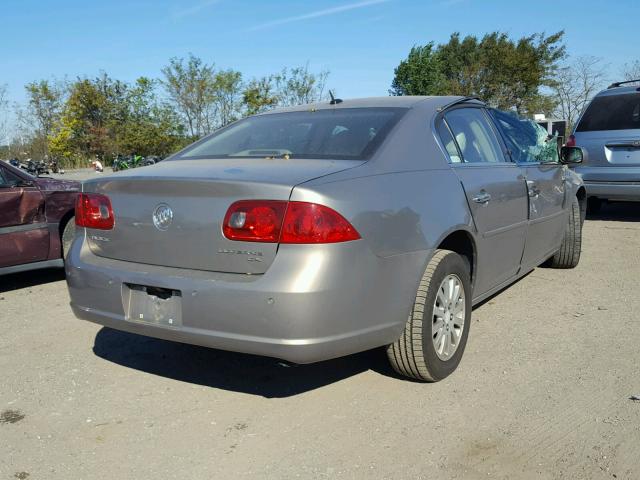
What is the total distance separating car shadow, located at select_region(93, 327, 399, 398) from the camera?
11.1ft

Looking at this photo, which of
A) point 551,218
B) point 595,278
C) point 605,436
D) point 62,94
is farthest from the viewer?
point 62,94

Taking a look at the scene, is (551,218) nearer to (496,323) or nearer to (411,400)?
(496,323)

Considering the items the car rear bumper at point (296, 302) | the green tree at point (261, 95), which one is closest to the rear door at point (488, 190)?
the car rear bumper at point (296, 302)

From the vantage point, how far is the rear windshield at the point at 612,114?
337 inches

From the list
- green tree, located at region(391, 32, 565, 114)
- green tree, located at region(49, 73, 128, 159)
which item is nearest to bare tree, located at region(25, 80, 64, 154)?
green tree, located at region(49, 73, 128, 159)

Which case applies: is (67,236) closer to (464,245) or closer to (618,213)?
(464,245)

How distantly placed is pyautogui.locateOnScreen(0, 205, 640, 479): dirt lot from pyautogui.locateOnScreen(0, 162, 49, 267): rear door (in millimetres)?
1283

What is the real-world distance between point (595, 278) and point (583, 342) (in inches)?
77.6

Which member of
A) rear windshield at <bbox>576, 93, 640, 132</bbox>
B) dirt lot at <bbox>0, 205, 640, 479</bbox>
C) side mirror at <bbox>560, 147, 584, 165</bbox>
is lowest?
dirt lot at <bbox>0, 205, 640, 479</bbox>

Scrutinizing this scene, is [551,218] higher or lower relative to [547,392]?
higher

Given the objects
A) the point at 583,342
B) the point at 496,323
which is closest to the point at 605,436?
the point at 583,342

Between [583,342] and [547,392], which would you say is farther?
[583,342]

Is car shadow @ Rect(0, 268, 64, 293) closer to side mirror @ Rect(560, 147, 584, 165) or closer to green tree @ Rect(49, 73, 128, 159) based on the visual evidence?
side mirror @ Rect(560, 147, 584, 165)

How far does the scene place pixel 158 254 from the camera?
293 cm
